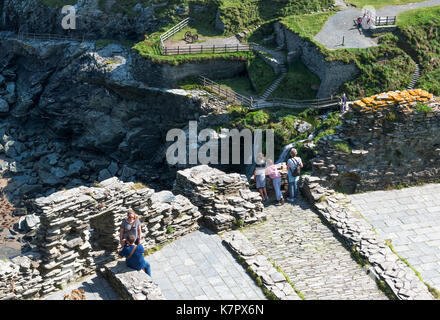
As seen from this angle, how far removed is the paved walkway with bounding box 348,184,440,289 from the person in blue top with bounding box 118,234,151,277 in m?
8.59

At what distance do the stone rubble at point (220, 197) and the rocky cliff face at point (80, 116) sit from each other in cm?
2232

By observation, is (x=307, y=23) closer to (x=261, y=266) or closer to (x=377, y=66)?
(x=377, y=66)

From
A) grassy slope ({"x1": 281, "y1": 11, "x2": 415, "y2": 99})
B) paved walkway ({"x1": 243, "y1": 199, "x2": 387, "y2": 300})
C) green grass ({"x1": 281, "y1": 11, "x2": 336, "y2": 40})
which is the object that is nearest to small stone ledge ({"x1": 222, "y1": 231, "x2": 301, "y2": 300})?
paved walkway ({"x1": 243, "y1": 199, "x2": 387, "y2": 300})

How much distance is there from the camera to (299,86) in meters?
44.0

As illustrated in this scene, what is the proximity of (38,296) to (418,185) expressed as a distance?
15.3m

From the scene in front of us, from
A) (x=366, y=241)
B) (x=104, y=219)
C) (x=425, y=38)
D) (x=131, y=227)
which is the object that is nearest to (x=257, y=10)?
(x=425, y=38)

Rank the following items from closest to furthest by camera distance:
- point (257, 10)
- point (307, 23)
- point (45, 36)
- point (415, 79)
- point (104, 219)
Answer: point (104, 219)
point (415, 79)
point (307, 23)
point (257, 10)
point (45, 36)

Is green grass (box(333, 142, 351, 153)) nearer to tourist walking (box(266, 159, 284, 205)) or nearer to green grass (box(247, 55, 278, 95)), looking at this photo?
tourist walking (box(266, 159, 284, 205))

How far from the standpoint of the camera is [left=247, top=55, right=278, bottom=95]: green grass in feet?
150

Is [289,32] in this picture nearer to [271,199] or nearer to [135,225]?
[271,199]

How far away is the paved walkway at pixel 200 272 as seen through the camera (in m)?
18.8

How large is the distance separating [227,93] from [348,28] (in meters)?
10.2

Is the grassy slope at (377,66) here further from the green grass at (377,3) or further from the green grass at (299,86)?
the green grass at (377,3)
